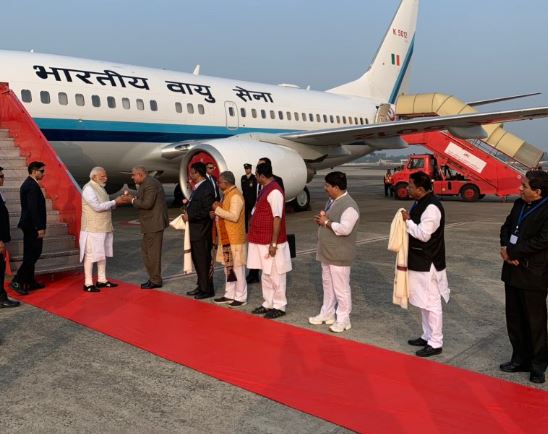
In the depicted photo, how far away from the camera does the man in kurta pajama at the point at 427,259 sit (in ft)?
13.9

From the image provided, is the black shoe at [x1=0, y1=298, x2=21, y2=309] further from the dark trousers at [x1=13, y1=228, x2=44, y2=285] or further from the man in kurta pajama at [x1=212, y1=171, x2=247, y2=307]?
the man in kurta pajama at [x1=212, y1=171, x2=247, y2=307]

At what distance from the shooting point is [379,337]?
484 cm

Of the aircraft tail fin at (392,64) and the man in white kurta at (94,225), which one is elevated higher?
the aircraft tail fin at (392,64)

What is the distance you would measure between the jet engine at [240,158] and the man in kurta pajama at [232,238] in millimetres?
4576

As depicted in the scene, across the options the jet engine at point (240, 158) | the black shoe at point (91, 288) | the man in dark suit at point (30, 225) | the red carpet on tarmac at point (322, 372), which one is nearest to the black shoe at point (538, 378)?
the red carpet on tarmac at point (322, 372)

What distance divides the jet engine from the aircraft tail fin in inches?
404

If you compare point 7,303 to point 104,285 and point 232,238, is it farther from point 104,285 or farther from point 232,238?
point 232,238

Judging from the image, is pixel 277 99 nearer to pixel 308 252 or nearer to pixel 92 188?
pixel 308 252

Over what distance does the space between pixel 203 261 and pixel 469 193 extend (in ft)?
51.0

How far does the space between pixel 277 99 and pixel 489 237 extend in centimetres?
810

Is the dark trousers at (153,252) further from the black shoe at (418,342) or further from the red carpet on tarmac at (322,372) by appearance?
the black shoe at (418,342)

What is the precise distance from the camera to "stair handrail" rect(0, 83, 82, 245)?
25.7ft

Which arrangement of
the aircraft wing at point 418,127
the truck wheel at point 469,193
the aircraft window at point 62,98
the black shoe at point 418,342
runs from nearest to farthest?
the black shoe at point 418,342
the aircraft window at point 62,98
the aircraft wing at point 418,127
the truck wheel at point 469,193

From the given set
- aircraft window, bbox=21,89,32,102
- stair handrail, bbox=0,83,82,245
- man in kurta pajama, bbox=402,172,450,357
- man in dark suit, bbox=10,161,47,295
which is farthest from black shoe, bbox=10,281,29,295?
aircraft window, bbox=21,89,32,102
